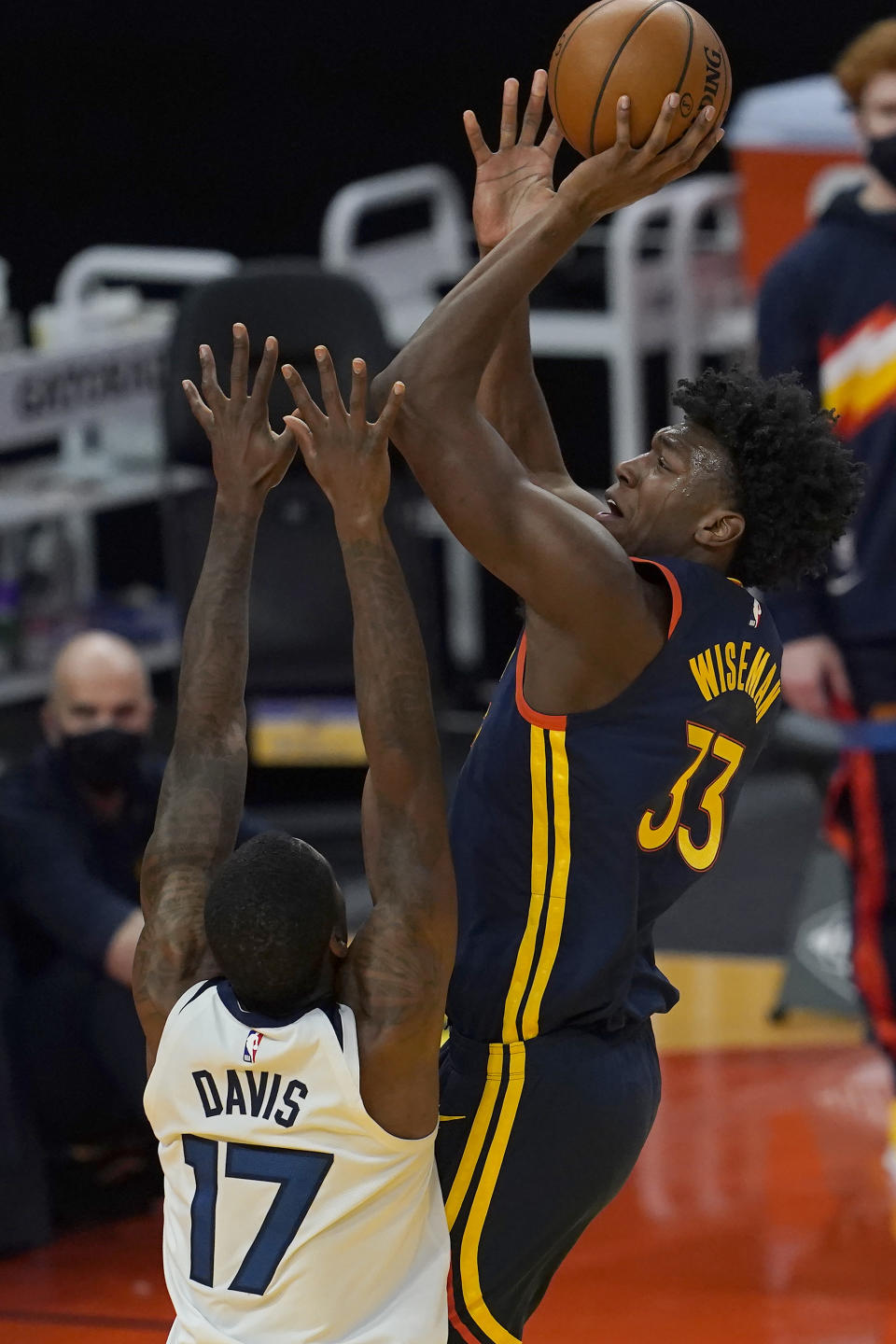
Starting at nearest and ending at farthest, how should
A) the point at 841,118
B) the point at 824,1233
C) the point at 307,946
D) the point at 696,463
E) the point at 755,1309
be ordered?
the point at 307,946
the point at 696,463
the point at 755,1309
the point at 824,1233
the point at 841,118

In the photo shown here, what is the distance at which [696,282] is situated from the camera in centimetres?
845

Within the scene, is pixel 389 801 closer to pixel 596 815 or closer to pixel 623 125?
pixel 596 815

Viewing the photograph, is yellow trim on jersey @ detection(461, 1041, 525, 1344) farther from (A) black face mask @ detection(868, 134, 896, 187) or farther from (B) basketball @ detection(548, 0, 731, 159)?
(A) black face mask @ detection(868, 134, 896, 187)

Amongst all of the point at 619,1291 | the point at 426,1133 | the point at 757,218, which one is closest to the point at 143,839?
the point at 619,1291

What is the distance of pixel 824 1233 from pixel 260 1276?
7.88 ft

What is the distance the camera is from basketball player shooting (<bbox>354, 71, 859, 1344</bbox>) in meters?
2.78

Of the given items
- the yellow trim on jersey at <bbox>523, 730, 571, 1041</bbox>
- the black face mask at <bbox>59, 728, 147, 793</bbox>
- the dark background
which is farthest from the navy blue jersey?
the dark background

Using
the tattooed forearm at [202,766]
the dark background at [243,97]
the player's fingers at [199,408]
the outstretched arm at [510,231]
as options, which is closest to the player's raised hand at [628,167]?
the outstretched arm at [510,231]

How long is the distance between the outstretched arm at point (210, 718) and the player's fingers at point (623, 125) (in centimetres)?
50

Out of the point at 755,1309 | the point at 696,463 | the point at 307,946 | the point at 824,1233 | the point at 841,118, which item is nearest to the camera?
the point at 307,946

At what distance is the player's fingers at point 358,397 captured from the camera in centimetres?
272

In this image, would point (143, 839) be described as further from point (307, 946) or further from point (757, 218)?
point (757, 218)

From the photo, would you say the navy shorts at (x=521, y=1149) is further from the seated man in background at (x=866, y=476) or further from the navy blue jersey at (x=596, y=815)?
the seated man in background at (x=866, y=476)

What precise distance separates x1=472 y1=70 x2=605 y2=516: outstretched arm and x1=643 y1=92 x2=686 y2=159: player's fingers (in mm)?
191
